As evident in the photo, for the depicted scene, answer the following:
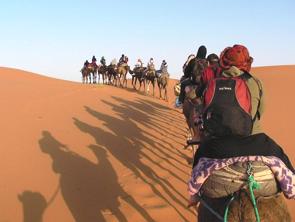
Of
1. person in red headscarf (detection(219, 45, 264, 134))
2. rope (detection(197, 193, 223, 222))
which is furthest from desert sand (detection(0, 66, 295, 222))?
person in red headscarf (detection(219, 45, 264, 134))

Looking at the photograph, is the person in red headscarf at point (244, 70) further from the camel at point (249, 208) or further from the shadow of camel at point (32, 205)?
the shadow of camel at point (32, 205)

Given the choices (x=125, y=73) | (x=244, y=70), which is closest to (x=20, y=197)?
(x=244, y=70)

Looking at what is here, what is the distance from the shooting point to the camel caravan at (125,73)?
28.7 meters

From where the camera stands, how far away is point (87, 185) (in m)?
9.38

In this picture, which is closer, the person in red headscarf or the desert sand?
the person in red headscarf

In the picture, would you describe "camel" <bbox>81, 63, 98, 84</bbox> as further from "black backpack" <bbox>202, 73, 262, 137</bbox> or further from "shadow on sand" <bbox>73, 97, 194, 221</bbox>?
"black backpack" <bbox>202, 73, 262, 137</bbox>

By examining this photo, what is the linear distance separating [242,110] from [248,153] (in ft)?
1.52

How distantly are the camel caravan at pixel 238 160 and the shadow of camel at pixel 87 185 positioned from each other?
3440 millimetres

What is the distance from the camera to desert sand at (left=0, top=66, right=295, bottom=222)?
26.4 feet

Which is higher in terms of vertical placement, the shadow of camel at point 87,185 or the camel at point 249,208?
the camel at point 249,208

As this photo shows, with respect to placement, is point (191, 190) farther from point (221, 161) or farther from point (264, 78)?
point (264, 78)

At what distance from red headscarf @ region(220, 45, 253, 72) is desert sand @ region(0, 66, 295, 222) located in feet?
11.4

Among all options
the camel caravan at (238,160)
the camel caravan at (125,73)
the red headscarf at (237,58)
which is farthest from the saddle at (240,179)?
the camel caravan at (125,73)

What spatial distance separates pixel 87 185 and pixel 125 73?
26.0 m
